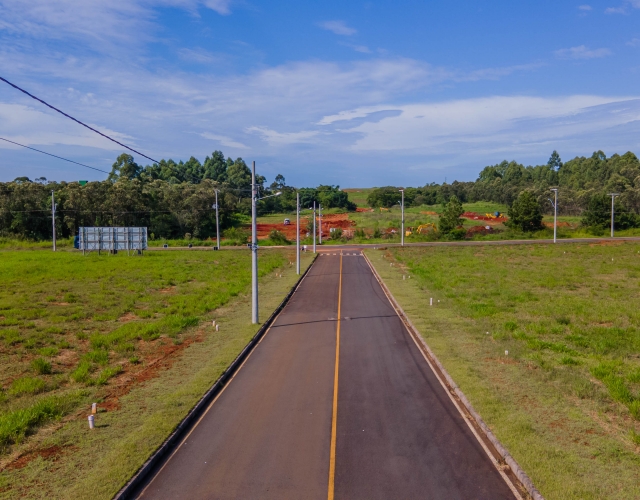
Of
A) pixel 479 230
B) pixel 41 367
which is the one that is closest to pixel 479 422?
pixel 41 367

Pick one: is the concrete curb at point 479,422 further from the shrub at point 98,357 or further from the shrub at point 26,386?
the shrub at point 26,386

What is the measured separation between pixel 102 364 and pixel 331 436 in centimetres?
997

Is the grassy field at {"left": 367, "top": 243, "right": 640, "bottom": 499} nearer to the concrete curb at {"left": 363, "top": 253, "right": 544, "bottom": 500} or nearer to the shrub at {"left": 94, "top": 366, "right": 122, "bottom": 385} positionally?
the concrete curb at {"left": 363, "top": 253, "right": 544, "bottom": 500}

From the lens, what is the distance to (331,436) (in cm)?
1210

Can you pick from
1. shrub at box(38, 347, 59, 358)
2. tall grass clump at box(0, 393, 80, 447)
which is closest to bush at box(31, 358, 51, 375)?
shrub at box(38, 347, 59, 358)

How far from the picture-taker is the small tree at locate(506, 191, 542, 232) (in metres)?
93.3

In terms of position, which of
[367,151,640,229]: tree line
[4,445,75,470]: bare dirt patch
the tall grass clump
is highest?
[367,151,640,229]: tree line

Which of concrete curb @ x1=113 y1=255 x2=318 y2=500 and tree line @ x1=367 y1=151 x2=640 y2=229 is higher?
tree line @ x1=367 y1=151 x2=640 y2=229

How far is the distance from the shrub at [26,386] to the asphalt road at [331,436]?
5.54 metres

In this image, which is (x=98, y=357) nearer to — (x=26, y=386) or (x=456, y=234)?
(x=26, y=386)

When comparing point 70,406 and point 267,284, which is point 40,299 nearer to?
point 267,284

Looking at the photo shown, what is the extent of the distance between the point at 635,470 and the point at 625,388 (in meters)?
4.92

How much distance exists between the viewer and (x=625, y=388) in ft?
47.6

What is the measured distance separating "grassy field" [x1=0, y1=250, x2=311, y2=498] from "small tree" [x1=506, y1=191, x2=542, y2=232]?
6452 centimetres
